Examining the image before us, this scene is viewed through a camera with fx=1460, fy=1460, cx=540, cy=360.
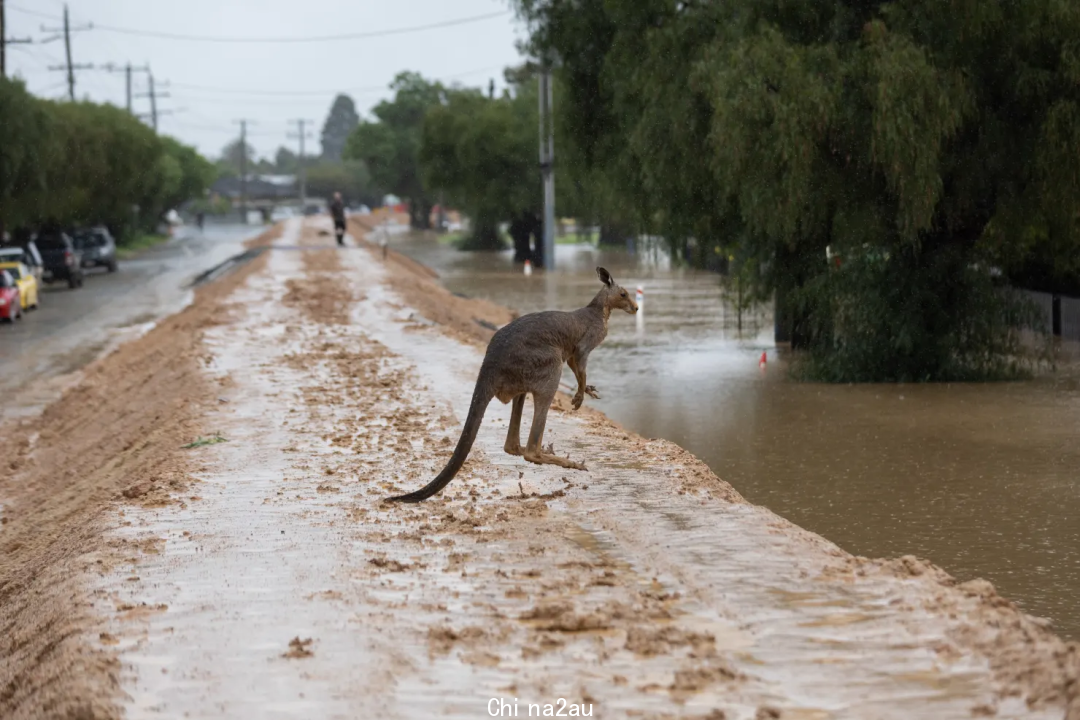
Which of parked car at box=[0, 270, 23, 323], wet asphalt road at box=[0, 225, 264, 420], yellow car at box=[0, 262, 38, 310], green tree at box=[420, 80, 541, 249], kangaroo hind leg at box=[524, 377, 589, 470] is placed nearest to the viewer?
kangaroo hind leg at box=[524, 377, 589, 470]

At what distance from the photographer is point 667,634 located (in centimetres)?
716

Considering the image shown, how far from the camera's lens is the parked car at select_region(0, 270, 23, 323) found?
34844 mm

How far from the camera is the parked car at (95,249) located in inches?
2210

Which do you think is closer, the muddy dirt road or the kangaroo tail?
the muddy dirt road

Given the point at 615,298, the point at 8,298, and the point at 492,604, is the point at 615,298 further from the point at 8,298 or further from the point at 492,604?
the point at 8,298

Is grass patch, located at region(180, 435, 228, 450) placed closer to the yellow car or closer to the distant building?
the yellow car

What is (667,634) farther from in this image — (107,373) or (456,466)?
(107,373)

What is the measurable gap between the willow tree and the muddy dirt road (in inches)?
274

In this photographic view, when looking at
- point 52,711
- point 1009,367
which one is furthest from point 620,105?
point 52,711

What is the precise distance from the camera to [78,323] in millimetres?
35594

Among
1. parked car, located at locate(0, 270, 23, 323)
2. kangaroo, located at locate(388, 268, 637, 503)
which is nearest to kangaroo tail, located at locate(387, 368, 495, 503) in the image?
kangaroo, located at locate(388, 268, 637, 503)

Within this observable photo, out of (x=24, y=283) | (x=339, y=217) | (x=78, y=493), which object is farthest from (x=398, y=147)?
(x=78, y=493)

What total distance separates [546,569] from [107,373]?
17.8 metres

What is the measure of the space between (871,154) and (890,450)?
4845 mm
